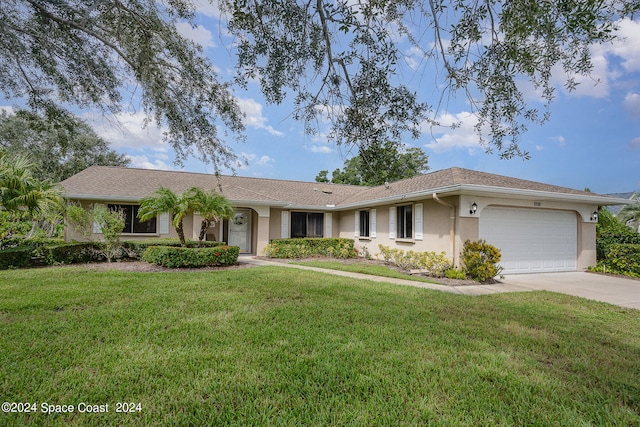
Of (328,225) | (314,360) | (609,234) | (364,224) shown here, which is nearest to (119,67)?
(314,360)

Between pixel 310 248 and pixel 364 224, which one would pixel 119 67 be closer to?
pixel 310 248

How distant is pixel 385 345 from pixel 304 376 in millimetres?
1331

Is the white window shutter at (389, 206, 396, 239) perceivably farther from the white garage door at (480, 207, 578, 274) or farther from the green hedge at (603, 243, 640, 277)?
the green hedge at (603, 243, 640, 277)

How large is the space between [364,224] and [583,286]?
9493mm

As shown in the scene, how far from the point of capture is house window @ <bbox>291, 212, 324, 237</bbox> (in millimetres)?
18531

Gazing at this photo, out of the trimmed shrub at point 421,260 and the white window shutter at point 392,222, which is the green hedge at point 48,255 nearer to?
the trimmed shrub at point 421,260

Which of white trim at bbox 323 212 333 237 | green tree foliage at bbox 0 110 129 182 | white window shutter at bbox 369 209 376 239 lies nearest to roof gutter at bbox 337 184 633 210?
white window shutter at bbox 369 209 376 239

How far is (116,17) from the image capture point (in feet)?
17.8

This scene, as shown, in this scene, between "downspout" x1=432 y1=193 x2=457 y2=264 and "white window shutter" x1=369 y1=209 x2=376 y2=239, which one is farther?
"white window shutter" x1=369 y1=209 x2=376 y2=239

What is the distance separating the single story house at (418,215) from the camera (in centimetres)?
1084

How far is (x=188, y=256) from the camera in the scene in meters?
10.9

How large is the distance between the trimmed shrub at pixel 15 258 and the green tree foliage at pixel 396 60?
11.0 metres

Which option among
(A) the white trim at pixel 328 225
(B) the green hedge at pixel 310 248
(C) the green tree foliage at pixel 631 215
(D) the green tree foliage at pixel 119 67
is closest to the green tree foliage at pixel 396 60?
(D) the green tree foliage at pixel 119 67

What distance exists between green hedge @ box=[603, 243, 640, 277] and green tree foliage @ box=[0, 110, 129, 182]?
57.5ft
